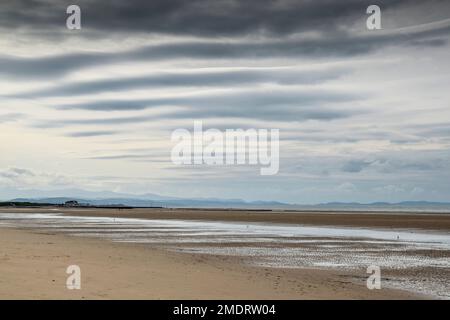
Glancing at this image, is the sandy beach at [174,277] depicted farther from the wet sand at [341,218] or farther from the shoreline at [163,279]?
the wet sand at [341,218]

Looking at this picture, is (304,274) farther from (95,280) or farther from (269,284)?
(95,280)

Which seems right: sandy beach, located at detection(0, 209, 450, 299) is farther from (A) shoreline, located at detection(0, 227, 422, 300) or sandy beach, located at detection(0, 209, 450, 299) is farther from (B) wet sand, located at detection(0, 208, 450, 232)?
(B) wet sand, located at detection(0, 208, 450, 232)

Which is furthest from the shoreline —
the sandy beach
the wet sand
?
the wet sand

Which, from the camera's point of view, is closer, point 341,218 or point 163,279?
point 163,279

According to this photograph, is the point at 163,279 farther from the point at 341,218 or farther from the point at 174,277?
the point at 341,218

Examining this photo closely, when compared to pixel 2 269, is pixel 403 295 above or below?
below

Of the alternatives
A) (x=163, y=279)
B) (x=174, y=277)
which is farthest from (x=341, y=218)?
(x=163, y=279)

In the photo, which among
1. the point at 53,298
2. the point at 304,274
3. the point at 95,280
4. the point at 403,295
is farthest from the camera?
the point at 304,274

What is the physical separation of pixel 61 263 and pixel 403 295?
1181 centimetres

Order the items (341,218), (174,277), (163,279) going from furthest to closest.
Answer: (341,218) < (174,277) < (163,279)

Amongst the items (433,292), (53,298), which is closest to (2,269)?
(53,298)

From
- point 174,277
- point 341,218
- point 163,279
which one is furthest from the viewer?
point 341,218

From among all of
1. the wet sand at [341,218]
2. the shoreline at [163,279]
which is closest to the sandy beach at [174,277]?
the shoreline at [163,279]
